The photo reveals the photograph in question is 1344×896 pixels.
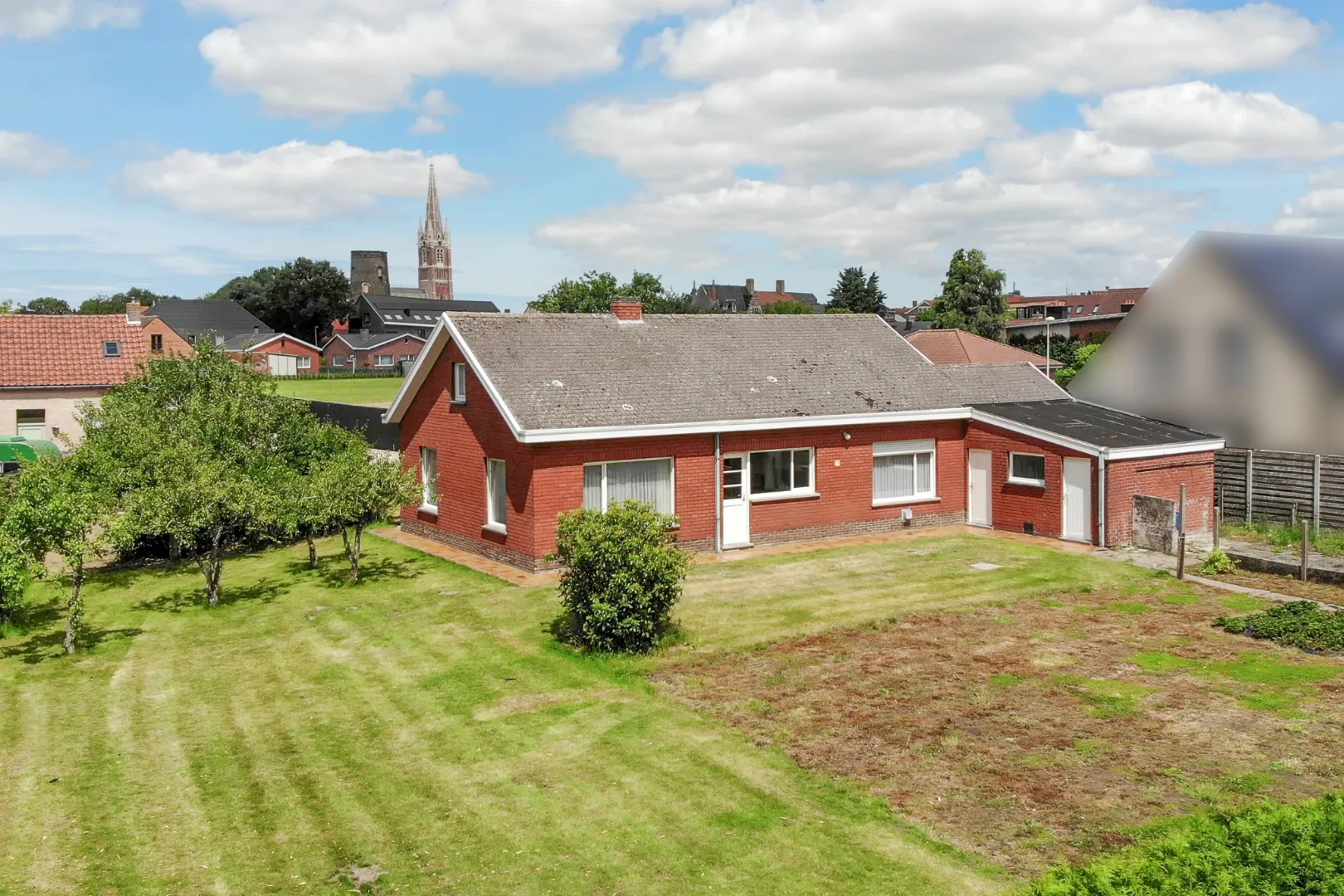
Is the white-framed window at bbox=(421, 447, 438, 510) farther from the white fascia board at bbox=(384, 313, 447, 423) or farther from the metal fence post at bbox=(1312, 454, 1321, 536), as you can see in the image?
the metal fence post at bbox=(1312, 454, 1321, 536)

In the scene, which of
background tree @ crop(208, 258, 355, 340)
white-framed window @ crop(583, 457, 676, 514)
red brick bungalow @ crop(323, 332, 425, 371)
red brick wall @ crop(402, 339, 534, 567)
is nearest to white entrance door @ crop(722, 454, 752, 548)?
white-framed window @ crop(583, 457, 676, 514)

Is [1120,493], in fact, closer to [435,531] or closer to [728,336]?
[728,336]

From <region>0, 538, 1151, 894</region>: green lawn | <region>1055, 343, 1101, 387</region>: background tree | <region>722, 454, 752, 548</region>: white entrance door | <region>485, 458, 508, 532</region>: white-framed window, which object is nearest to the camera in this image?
<region>0, 538, 1151, 894</region>: green lawn

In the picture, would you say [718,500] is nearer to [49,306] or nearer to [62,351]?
[62,351]

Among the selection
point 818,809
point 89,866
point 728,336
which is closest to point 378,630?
point 89,866

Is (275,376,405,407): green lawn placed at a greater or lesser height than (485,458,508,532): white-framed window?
greater

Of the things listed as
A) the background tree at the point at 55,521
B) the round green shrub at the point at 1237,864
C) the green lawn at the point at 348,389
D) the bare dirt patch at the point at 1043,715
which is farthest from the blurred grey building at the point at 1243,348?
the green lawn at the point at 348,389
